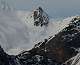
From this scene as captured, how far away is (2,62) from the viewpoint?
171 m

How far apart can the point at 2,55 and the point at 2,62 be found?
13.9 ft

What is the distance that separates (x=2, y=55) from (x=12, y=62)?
6.98 metres

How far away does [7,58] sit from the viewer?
17712cm

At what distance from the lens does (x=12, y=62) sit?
586 feet

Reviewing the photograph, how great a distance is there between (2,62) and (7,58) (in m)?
6.17

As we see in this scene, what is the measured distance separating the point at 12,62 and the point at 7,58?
3325mm

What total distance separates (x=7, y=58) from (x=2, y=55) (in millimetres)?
3768

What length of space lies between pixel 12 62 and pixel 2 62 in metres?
8.29
